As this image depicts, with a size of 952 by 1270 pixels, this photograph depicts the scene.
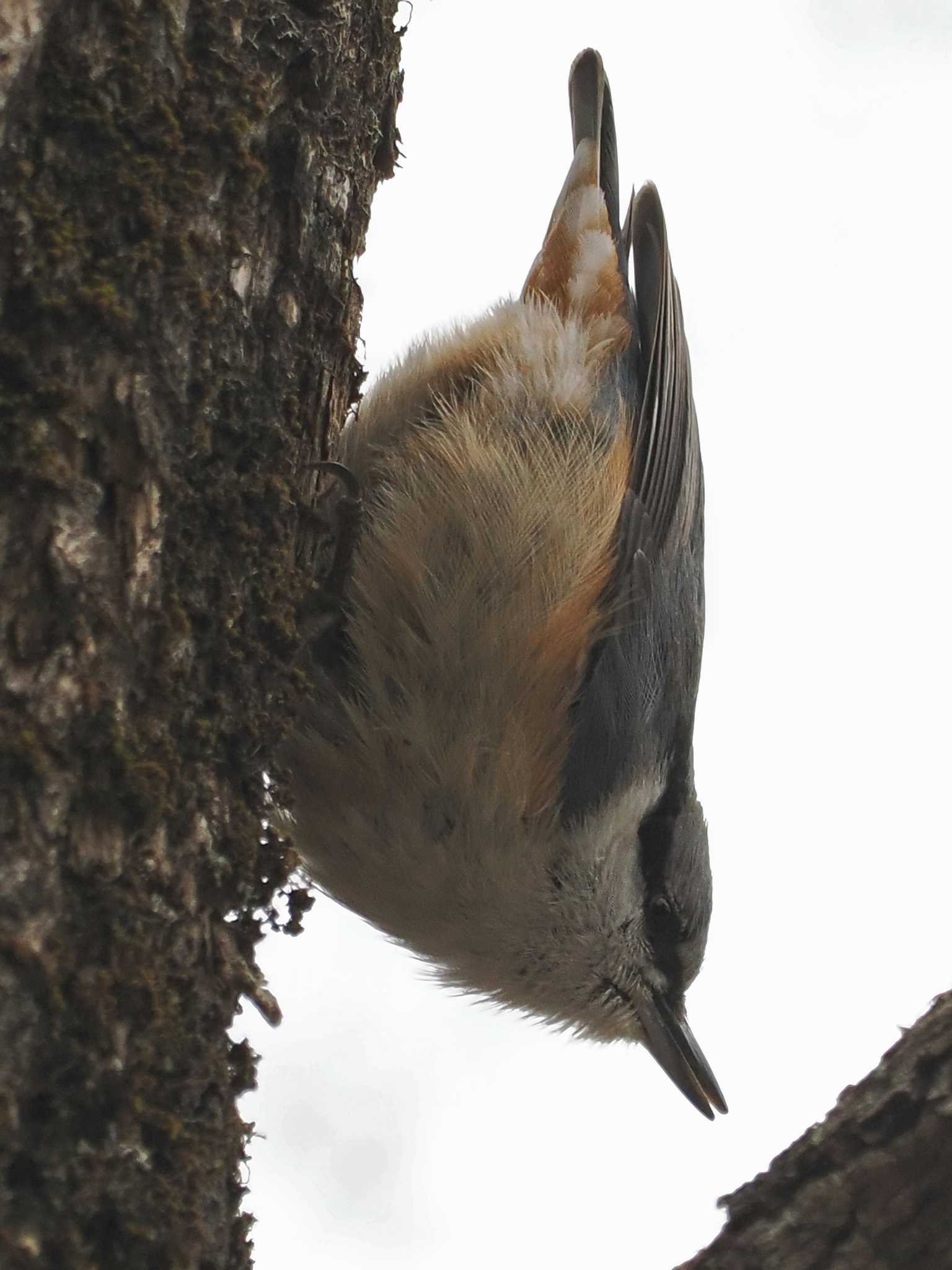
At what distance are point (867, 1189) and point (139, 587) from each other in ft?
3.38

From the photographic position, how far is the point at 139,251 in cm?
160

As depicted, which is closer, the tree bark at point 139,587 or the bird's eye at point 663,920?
the tree bark at point 139,587

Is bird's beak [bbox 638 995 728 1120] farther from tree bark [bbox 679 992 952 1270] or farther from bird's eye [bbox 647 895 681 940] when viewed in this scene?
tree bark [bbox 679 992 952 1270]

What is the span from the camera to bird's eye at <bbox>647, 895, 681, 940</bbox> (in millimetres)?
2879

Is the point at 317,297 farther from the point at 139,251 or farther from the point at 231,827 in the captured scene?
the point at 231,827

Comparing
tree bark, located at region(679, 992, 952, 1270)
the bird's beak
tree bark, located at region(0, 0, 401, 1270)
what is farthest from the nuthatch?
tree bark, located at region(679, 992, 952, 1270)

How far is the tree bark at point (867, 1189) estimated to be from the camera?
130 cm

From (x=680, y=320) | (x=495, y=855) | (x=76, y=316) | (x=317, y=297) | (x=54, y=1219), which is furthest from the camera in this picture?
(x=680, y=320)

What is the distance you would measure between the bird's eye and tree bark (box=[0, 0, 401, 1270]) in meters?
1.12

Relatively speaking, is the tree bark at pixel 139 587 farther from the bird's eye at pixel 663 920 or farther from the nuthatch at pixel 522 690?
the bird's eye at pixel 663 920

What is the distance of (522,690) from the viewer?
2404 millimetres

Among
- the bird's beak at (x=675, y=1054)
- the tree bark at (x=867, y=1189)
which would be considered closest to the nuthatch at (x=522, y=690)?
the bird's beak at (x=675, y=1054)

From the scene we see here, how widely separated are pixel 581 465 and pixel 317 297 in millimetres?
751

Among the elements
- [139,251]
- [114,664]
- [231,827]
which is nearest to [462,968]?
[231,827]
